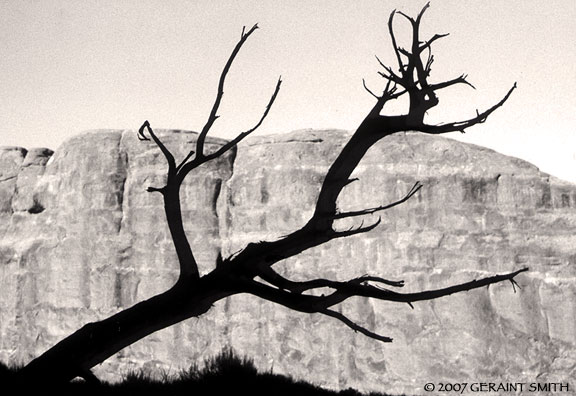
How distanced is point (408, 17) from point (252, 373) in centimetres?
251

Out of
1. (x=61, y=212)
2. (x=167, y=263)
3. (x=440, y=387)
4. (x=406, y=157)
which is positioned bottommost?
(x=440, y=387)

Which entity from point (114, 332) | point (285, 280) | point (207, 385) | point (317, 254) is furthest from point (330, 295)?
point (317, 254)

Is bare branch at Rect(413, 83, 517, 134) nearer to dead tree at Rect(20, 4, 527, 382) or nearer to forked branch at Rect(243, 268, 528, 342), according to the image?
dead tree at Rect(20, 4, 527, 382)

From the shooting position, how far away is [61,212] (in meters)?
26.8

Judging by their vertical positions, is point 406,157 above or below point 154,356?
above

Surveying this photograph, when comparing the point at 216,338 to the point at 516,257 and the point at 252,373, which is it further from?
the point at 252,373

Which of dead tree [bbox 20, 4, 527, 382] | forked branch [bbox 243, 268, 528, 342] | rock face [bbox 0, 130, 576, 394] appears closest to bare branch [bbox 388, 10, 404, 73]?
dead tree [bbox 20, 4, 527, 382]

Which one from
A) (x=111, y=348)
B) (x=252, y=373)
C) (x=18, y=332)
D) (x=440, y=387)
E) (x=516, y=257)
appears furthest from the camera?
(x=18, y=332)

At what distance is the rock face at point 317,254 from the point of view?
22859mm

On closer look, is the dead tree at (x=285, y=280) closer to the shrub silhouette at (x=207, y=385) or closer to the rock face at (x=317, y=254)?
the shrub silhouette at (x=207, y=385)

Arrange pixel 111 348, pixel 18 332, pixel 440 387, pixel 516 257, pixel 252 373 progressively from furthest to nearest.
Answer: pixel 18 332 → pixel 516 257 → pixel 440 387 → pixel 252 373 → pixel 111 348

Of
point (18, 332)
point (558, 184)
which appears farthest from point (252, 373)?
point (18, 332)

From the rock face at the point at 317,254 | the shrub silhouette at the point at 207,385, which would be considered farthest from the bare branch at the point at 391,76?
the rock face at the point at 317,254

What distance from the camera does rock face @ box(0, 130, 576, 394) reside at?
22.9 m
